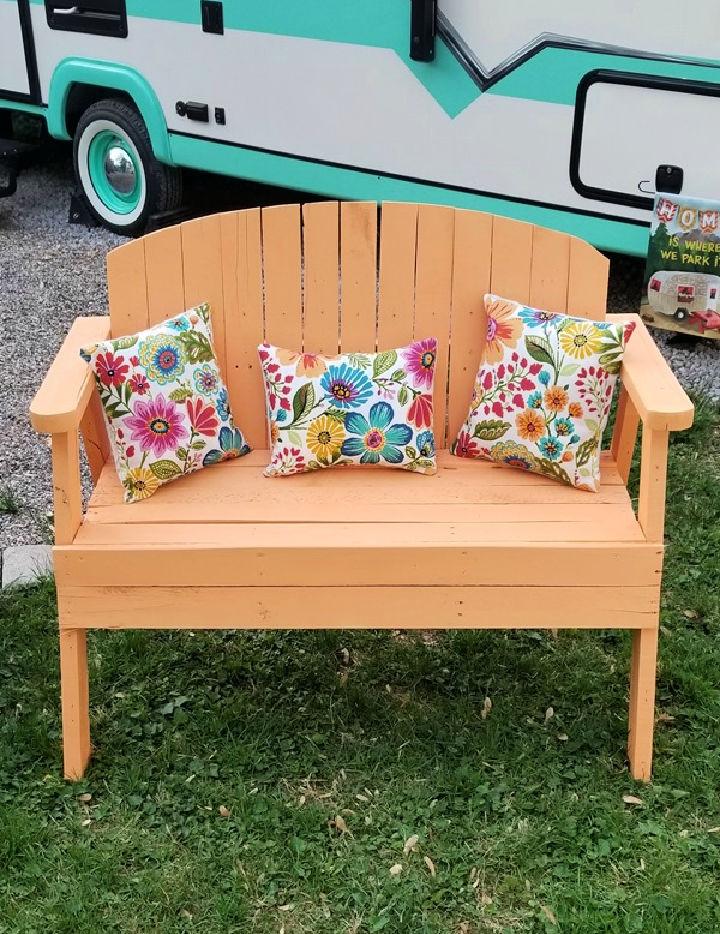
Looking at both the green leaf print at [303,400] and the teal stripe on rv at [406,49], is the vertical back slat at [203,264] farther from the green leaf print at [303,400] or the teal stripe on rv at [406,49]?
the teal stripe on rv at [406,49]

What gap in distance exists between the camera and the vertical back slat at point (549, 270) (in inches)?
126

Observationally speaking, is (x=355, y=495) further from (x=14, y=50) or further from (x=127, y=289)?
(x=14, y=50)

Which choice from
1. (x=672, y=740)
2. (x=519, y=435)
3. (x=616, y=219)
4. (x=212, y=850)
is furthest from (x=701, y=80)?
(x=212, y=850)

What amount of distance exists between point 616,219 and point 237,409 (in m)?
2.22

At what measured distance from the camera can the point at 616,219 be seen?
194 inches

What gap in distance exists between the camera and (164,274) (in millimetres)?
3230

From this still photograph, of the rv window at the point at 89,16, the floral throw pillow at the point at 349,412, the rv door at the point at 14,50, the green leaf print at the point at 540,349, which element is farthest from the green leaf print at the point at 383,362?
the rv door at the point at 14,50

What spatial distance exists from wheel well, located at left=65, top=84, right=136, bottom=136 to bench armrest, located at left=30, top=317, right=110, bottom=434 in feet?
11.7

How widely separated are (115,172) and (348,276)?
385cm

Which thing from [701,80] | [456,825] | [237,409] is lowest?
[456,825]

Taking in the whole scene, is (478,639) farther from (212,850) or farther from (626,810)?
(212,850)

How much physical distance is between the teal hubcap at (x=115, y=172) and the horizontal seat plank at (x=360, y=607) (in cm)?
417

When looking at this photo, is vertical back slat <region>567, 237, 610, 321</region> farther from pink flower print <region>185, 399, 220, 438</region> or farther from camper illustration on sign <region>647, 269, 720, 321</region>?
camper illustration on sign <region>647, 269, 720, 321</region>

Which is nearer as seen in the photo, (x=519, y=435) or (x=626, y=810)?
(x=626, y=810)
